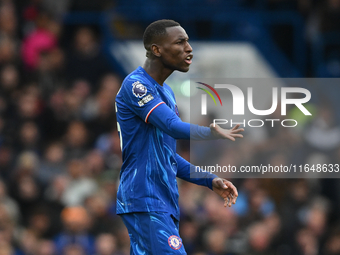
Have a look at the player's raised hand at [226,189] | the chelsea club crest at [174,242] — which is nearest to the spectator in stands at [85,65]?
the player's raised hand at [226,189]

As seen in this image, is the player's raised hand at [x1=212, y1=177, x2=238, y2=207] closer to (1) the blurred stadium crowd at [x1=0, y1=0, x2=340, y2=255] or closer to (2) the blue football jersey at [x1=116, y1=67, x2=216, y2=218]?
(2) the blue football jersey at [x1=116, y1=67, x2=216, y2=218]

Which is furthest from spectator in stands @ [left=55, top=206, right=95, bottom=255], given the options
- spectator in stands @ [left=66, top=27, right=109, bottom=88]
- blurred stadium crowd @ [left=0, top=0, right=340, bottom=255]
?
spectator in stands @ [left=66, top=27, right=109, bottom=88]

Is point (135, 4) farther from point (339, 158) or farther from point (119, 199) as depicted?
point (119, 199)

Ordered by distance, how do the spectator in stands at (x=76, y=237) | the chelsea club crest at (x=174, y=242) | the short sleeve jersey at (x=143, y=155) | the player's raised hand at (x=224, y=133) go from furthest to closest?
the spectator in stands at (x=76, y=237)
the short sleeve jersey at (x=143, y=155)
the chelsea club crest at (x=174, y=242)
the player's raised hand at (x=224, y=133)

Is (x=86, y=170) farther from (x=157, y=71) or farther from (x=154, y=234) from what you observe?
(x=154, y=234)

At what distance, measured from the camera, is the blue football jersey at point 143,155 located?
4.29 meters

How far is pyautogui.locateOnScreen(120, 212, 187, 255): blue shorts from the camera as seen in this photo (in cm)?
419

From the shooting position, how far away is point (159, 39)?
442cm

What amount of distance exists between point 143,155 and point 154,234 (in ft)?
1.89

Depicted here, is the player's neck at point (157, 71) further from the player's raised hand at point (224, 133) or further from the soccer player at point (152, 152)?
the player's raised hand at point (224, 133)

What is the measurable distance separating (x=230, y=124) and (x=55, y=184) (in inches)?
118

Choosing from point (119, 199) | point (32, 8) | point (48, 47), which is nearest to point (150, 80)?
point (119, 199)

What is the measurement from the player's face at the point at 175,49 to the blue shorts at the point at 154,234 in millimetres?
1125

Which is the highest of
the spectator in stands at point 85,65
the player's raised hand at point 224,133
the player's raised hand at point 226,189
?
the spectator in stands at point 85,65
